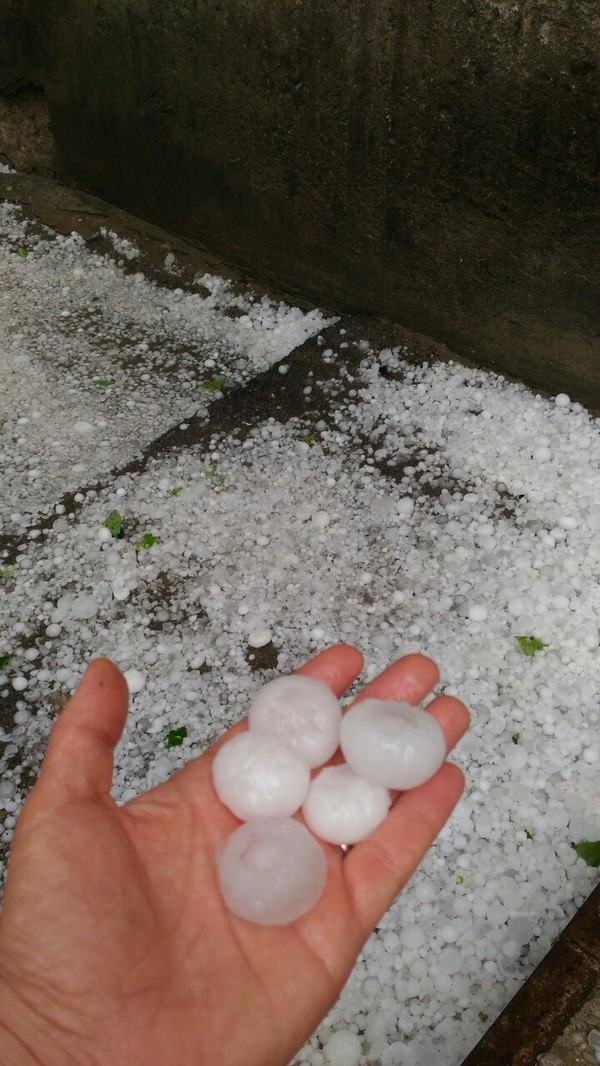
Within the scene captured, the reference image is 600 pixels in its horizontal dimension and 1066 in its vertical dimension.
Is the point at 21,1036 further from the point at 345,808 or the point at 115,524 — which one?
the point at 115,524

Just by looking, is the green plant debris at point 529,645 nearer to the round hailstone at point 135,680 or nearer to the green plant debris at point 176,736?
the green plant debris at point 176,736

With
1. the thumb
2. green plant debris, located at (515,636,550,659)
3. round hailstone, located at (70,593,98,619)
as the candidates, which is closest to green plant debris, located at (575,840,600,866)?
green plant debris, located at (515,636,550,659)

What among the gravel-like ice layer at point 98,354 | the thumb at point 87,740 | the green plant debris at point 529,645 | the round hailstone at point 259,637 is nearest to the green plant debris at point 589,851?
the green plant debris at point 529,645

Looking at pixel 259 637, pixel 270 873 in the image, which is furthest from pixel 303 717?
pixel 259 637

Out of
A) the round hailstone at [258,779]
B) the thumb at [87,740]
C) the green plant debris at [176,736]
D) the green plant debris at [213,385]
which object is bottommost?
the green plant debris at [176,736]

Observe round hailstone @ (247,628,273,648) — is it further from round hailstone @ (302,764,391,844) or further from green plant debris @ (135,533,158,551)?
round hailstone @ (302,764,391,844)

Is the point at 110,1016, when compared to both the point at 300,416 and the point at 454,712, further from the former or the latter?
the point at 300,416
